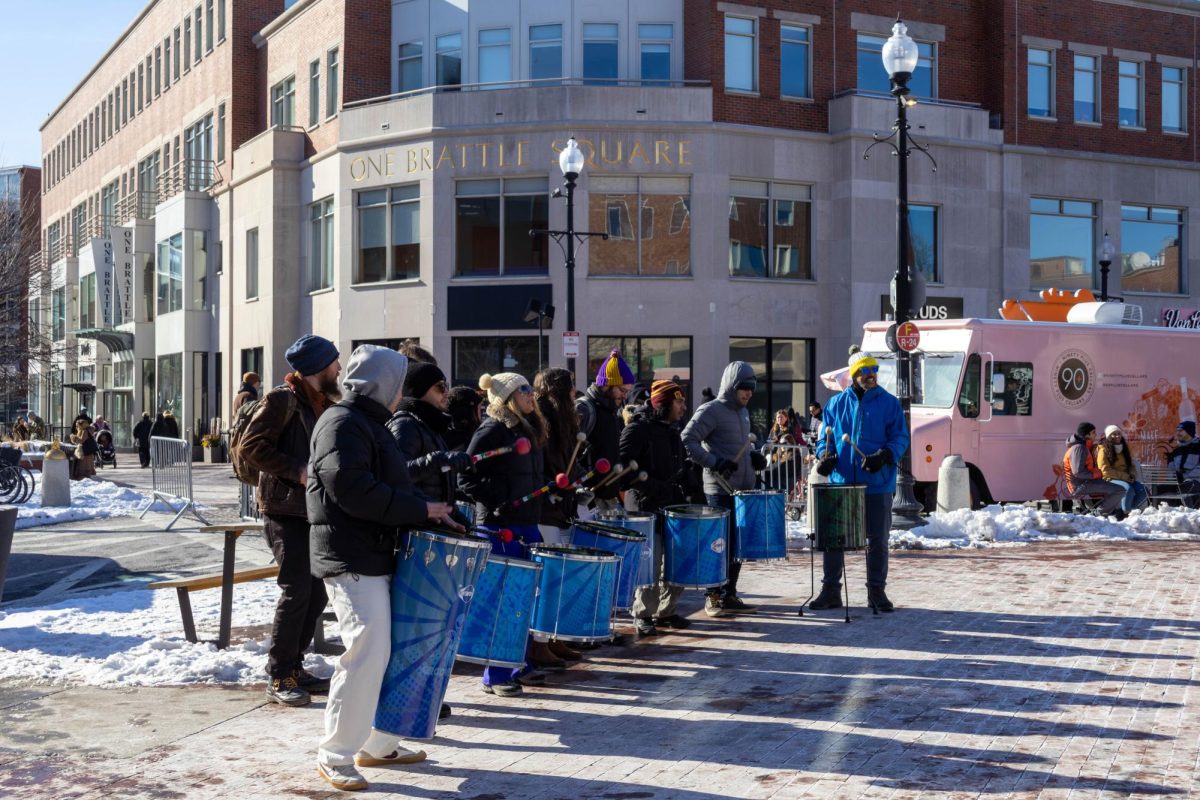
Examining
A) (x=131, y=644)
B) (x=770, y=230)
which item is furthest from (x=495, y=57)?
(x=131, y=644)

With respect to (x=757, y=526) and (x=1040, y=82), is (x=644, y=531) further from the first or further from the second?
(x=1040, y=82)

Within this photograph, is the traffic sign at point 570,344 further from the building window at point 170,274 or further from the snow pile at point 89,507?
the building window at point 170,274

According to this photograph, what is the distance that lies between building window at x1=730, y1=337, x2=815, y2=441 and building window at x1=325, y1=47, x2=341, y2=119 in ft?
42.2

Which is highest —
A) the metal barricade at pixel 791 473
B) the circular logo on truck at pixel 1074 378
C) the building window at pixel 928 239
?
the building window at pixel 928 239

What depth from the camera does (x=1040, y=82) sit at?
35875mm

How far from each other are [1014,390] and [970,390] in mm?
861

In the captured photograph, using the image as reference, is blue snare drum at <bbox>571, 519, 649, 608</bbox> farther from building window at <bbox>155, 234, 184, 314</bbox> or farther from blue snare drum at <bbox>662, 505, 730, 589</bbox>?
building window at <bbox>155, 234, 184, 314</bbox>

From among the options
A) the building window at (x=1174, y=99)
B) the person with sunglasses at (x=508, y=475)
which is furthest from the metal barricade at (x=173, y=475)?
the building window at (x=1174, y=99)

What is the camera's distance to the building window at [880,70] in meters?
34.0

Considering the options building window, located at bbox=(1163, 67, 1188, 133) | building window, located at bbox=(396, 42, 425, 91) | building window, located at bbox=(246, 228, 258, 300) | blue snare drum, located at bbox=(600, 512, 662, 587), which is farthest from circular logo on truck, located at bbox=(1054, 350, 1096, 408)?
building window, located at bbox=(246, 228, 258, 300)

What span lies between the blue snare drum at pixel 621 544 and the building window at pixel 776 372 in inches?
922

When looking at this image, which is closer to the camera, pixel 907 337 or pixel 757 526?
pixel 757 526

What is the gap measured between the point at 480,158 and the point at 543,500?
80.9 ft

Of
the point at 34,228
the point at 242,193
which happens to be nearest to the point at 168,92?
the point at 34,228
